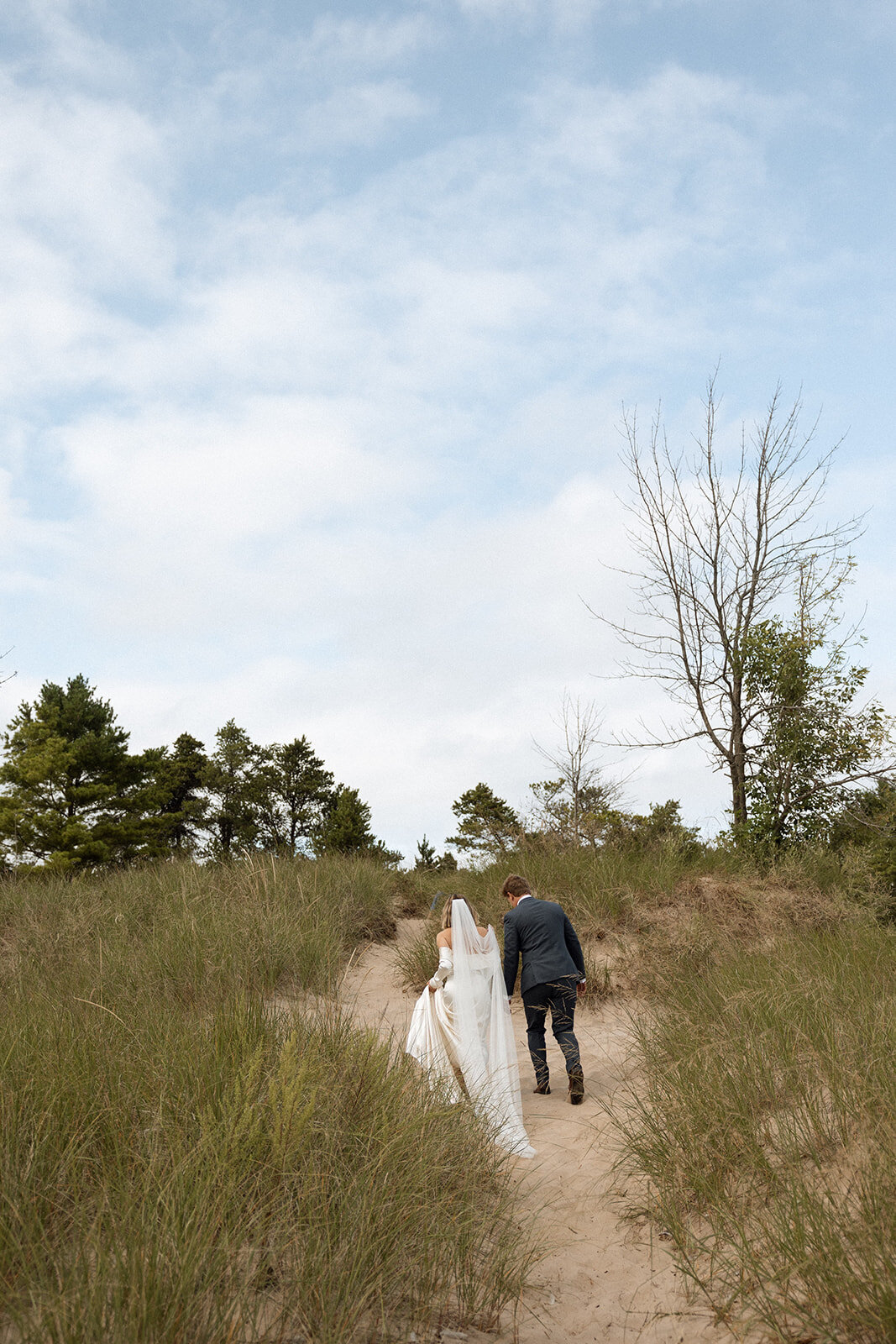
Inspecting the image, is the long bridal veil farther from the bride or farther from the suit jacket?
the suit jacket

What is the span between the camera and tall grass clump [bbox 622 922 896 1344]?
2980mm

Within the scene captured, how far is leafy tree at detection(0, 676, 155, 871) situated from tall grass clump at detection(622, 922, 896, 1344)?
2568cm

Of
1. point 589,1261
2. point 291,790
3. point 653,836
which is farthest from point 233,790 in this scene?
point 589,1261

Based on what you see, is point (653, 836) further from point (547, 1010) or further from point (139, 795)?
point (139, 795)

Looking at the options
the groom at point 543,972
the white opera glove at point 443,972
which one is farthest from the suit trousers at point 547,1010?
the white opera glove at point 443,972

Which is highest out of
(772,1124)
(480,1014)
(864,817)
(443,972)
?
(864,817)

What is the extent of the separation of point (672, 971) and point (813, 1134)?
15.5 feet

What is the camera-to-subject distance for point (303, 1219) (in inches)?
125

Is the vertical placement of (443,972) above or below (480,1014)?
above

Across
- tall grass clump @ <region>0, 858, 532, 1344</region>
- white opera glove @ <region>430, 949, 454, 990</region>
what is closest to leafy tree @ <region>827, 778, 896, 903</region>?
white opera glove @ <region>430, 949, 454, 990</region>

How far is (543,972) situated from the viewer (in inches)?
282

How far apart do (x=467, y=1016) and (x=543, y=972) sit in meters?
0.89

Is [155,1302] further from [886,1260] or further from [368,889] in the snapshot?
[368,889]

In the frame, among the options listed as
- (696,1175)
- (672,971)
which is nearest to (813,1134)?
(696,1175)
